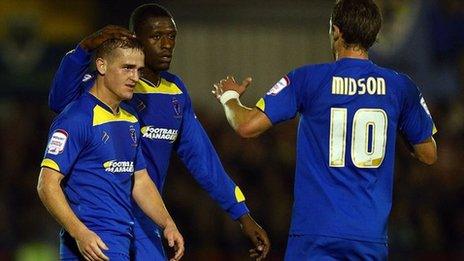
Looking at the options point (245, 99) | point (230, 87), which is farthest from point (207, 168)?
point (245, 99)

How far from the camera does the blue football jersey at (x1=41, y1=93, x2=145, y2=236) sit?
19.1 feet

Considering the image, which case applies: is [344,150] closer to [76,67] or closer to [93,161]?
[93,161]

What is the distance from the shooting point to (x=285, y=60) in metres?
13.2

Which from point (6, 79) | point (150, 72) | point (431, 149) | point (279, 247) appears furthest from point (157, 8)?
point (6, 79)

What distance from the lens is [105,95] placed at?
19.8 ft

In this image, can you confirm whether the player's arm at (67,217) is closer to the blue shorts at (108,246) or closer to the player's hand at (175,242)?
the blue shorts at (108,246)

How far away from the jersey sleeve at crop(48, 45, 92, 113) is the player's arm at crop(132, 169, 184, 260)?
55 centimetres

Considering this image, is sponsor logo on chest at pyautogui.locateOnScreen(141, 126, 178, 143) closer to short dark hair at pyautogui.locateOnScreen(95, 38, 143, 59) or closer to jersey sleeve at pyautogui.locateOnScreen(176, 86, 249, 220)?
jersey sleeve at pyautogui.locateOnScreen(176, 86, 249, 220)

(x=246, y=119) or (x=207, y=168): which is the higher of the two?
(x=246, y=119)

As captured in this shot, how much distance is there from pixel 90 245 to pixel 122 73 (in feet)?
3.12

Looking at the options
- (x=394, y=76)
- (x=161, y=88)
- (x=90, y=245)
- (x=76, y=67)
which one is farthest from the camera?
(x=161, y=88)

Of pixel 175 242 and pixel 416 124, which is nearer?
pixel 416 124

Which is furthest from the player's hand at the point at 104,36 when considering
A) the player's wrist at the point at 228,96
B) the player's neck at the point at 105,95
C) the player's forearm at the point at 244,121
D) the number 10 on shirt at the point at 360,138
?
the number 10 on shirt at the point at 360,138

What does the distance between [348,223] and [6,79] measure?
756 centimetres
